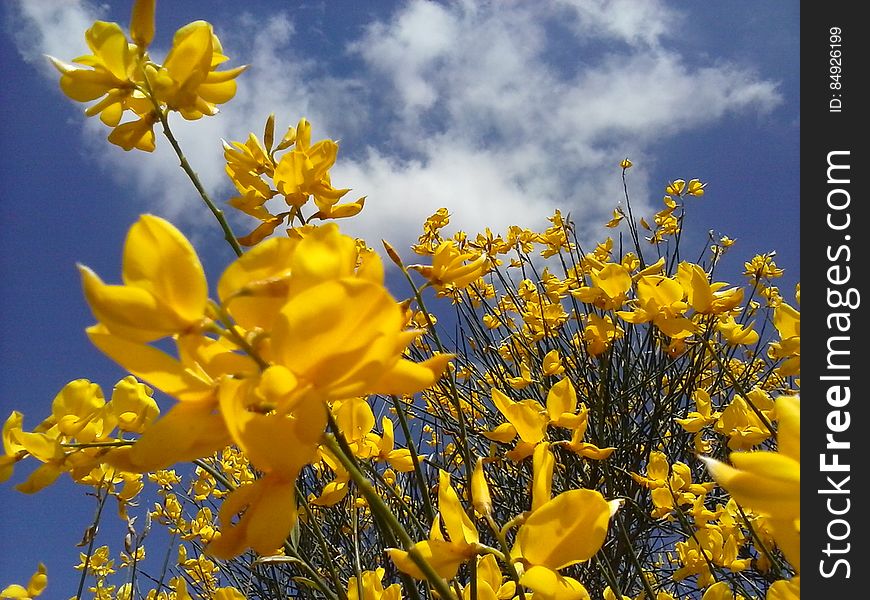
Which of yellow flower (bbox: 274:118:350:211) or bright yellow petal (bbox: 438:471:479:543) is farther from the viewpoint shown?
yellow flower (bbox: 274:118:350:211)

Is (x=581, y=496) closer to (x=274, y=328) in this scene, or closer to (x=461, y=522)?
(x=461, y=522)

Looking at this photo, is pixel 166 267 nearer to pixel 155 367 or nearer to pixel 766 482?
pixel 155 367

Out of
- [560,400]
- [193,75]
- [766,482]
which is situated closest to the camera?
[766,482]

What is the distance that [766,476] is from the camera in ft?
1.16

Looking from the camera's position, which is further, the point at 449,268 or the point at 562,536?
the point at 449,268

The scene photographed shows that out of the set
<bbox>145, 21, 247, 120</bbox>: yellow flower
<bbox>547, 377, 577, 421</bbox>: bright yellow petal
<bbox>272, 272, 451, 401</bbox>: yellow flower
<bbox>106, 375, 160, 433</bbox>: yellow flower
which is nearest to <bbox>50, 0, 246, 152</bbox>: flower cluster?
<bbox>145, 21, 247, 120</bbox>: yellow flower

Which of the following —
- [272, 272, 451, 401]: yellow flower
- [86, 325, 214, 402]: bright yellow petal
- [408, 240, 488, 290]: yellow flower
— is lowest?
[86, 325, 214, 402]: bright yellow petal

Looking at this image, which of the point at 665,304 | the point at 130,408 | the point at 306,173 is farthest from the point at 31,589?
the point at 665,304

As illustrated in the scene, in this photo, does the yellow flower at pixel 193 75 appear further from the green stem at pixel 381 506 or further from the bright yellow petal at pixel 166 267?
the green stem at pixel 381 506

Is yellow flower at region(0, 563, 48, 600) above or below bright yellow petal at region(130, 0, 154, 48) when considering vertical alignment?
below

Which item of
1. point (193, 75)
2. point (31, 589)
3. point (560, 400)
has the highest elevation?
point (193, 75)

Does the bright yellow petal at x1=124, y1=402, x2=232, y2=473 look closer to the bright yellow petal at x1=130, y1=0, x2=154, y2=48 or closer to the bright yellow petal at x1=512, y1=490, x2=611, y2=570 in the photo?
the bright yellow petal at x1=512, y1=490, x2=611, y2=570
